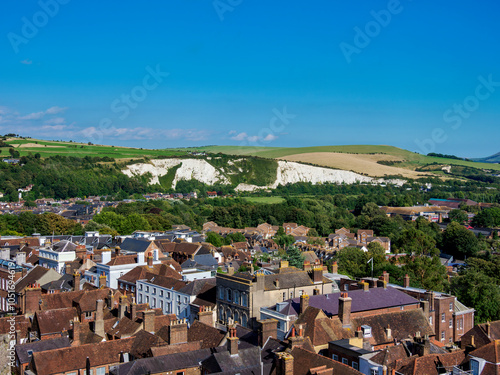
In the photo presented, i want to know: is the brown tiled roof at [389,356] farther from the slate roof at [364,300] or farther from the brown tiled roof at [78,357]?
the brown tiled roof at [78,357]

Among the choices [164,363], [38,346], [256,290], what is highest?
[164,363]

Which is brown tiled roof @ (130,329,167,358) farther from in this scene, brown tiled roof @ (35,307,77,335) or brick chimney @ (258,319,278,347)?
brown tiled roof @ (35,307,77,335)

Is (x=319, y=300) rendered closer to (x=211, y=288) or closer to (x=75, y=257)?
(x=211, y=288)

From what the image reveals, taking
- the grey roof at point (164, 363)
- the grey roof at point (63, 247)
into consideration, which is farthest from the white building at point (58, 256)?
the grey roof at point (164, 363)

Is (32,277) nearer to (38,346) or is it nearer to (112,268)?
(112,268)

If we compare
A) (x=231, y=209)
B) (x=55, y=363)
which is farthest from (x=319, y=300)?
(x=231, y=209)

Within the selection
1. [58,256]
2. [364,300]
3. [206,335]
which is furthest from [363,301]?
[58,256]
